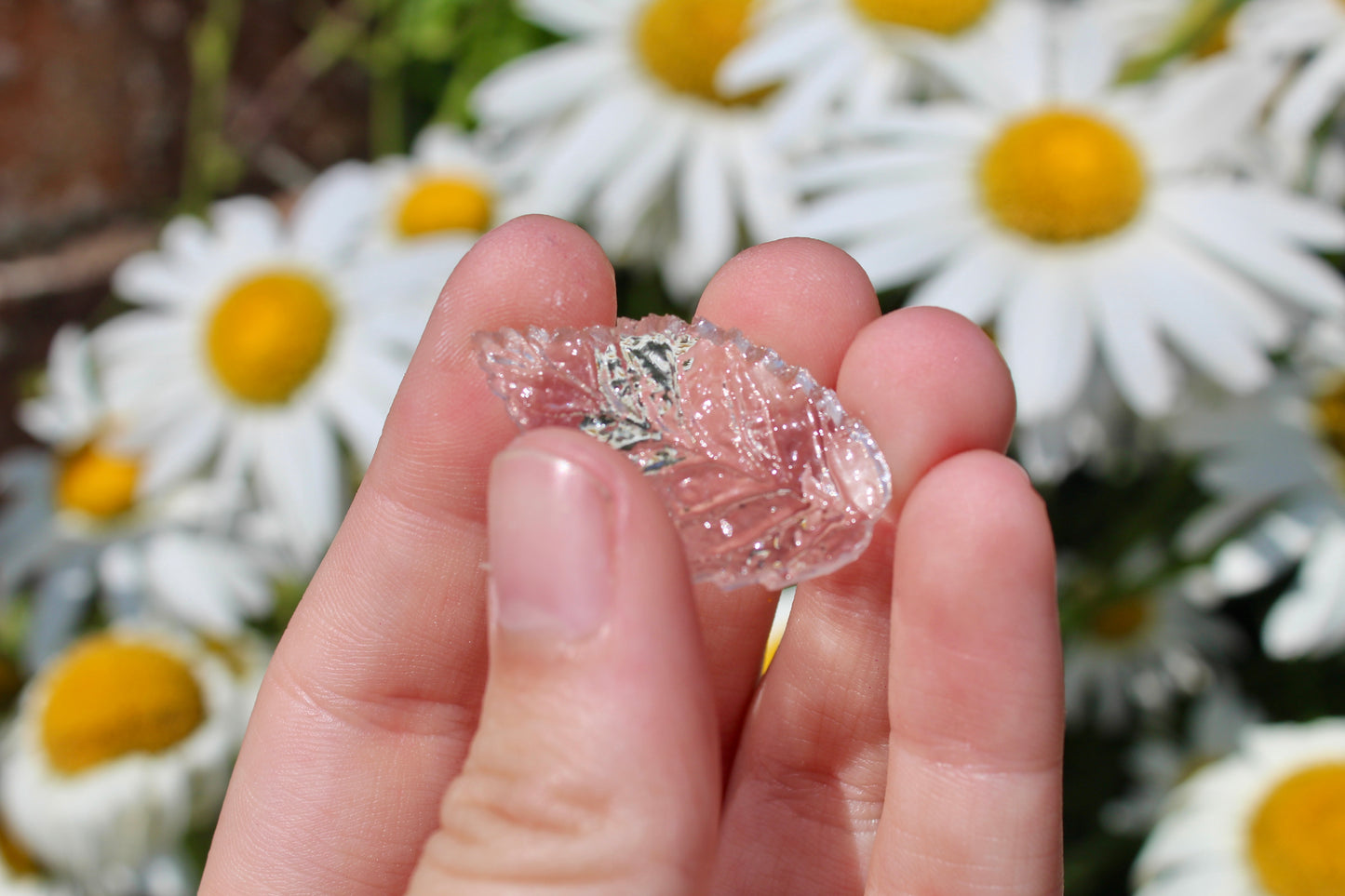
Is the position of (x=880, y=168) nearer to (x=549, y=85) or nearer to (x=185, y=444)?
(x=549, y=85)

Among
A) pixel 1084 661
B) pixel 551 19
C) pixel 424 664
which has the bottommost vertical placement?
pixel 1084 661

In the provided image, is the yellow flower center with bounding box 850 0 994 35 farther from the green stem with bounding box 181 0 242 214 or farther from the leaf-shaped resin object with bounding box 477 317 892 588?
the green stem with bounding box 181 0 242 214

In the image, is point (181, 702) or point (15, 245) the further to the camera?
point (15, 245)

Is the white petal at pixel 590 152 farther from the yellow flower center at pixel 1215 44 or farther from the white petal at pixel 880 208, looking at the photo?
the yellow flower center at pixel 1215 44

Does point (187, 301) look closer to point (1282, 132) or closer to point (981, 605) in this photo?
point (981, 605)

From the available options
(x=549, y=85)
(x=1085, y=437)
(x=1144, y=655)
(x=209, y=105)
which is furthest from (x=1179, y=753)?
(x=209, y=105)

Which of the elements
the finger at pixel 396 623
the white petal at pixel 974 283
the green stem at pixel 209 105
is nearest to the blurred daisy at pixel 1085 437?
the white petal at pixel 974 283

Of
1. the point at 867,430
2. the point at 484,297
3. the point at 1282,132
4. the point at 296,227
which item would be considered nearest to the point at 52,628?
the point at 296,227
